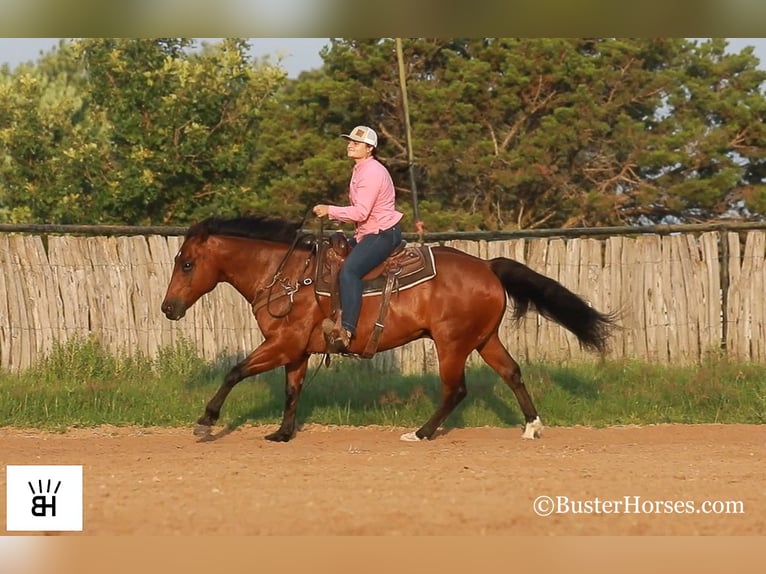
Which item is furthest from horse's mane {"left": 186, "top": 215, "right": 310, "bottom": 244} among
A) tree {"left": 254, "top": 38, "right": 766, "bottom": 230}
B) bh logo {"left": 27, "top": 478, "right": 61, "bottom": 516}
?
tree {"left": 254, "top": 38, "right": 766, "bottom": 230}

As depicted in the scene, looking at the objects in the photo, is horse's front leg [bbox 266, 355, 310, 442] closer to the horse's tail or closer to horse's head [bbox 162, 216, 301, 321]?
horse's head [bbox 162, 216, 301, 321]

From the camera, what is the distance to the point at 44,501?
655 centimetres

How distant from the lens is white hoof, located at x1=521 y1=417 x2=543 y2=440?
10.3m

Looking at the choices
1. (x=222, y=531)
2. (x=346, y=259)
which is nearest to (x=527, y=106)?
(x=346, y=259)

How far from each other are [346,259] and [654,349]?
5194mm

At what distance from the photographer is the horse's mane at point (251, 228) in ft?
33.9

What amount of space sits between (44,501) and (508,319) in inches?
304

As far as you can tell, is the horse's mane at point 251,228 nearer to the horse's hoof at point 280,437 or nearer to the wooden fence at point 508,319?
the horse's hoof at point 280,437

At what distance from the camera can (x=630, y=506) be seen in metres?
6.98

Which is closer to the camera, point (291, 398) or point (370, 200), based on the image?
point (370, 200)

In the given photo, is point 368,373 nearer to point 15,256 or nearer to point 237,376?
point 237,376

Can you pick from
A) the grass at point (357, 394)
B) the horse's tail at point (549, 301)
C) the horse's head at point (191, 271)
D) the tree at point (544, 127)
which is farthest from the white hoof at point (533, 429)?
the tree at point (544, 127)

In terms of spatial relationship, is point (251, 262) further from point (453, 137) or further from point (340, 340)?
point (453, 137)

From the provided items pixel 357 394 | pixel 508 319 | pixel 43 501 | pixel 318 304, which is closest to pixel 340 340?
pixel 318 304
